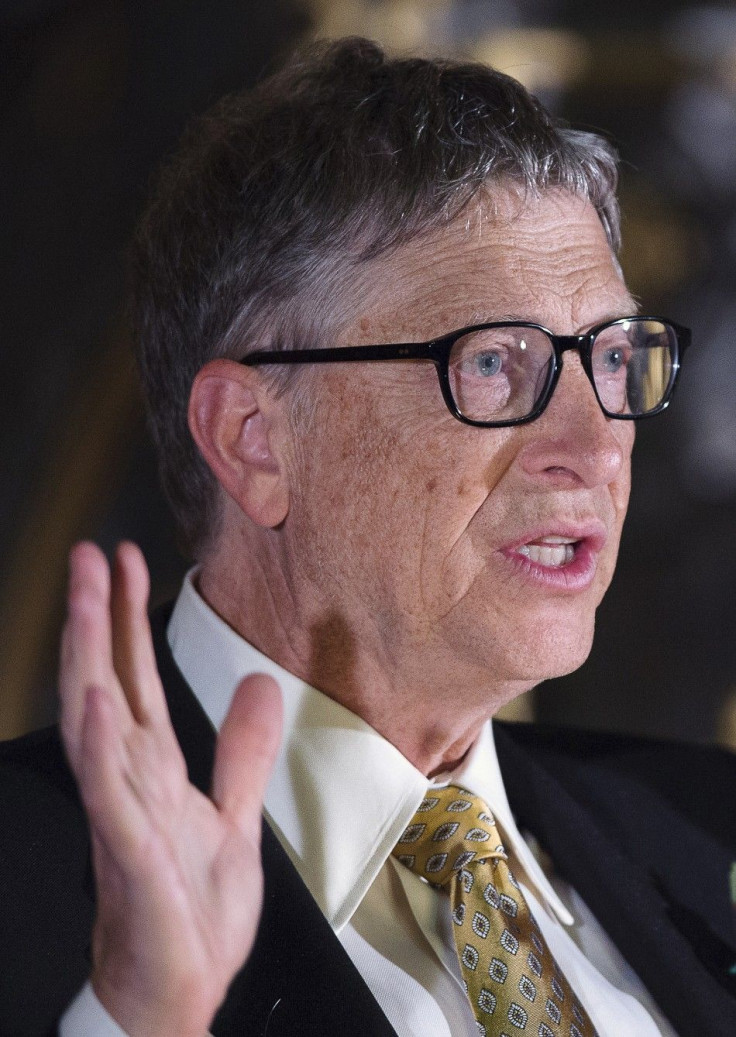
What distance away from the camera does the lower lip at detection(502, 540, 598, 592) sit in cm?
115

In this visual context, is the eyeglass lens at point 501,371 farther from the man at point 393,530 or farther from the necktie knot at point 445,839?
the necktie knot at point 445,839

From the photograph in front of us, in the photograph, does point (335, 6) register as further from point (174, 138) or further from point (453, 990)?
point (453, 990)

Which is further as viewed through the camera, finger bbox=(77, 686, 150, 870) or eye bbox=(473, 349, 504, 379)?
eye bbox=(473, 349, 504, 379)

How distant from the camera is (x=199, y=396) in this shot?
1.25m

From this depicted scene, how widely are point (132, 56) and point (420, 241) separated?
32.5 inches

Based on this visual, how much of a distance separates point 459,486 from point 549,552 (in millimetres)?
128

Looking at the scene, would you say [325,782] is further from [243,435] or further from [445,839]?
[243,435]

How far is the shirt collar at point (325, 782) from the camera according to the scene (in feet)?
3.73

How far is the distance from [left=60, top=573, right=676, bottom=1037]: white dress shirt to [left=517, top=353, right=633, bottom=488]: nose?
13.6 inches

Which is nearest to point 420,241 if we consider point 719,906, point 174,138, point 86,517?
point 174,138

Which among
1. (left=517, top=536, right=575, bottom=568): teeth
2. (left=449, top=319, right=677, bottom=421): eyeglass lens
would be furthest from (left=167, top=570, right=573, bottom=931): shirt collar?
(left=449, top=319, right=677, bottom=421): eyeglass lens

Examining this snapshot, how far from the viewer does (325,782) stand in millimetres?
1167

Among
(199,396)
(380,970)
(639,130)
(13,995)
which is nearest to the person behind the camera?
(13,995)

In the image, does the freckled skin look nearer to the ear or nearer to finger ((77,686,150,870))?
the ear
